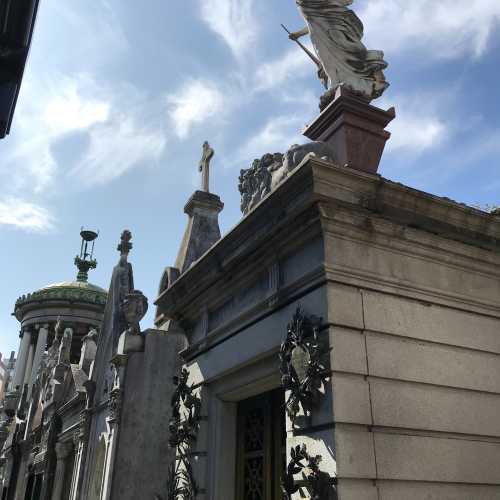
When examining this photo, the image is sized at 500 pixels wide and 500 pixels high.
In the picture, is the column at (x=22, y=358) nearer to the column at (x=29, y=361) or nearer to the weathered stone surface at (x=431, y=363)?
the column at (x=29, y=361)

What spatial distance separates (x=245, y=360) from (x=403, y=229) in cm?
208

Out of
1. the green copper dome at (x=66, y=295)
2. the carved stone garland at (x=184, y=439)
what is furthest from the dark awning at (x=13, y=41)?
the green copper dome at (x=66, y=295)

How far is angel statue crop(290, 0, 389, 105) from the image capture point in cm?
646

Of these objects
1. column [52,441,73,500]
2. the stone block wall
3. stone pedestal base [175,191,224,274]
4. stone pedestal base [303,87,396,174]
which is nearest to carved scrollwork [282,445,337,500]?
the stone block wall

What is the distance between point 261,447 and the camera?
6.00m

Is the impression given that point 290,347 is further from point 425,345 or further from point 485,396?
point 485,396

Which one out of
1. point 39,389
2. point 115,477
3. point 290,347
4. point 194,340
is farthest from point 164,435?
point 39,389

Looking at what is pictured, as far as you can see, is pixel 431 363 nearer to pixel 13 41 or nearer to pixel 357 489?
pixel 357 489

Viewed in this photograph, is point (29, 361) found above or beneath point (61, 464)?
above

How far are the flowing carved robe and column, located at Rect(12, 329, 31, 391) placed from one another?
109 feet

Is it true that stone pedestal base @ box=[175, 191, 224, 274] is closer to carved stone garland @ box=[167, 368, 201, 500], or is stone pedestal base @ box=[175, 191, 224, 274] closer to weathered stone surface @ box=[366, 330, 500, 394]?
carved stone garland @ box=[167, 368, 201, 500]

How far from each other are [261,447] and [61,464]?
1210 cm

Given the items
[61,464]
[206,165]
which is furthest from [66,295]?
[206,165]

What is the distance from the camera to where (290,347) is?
4676mm
